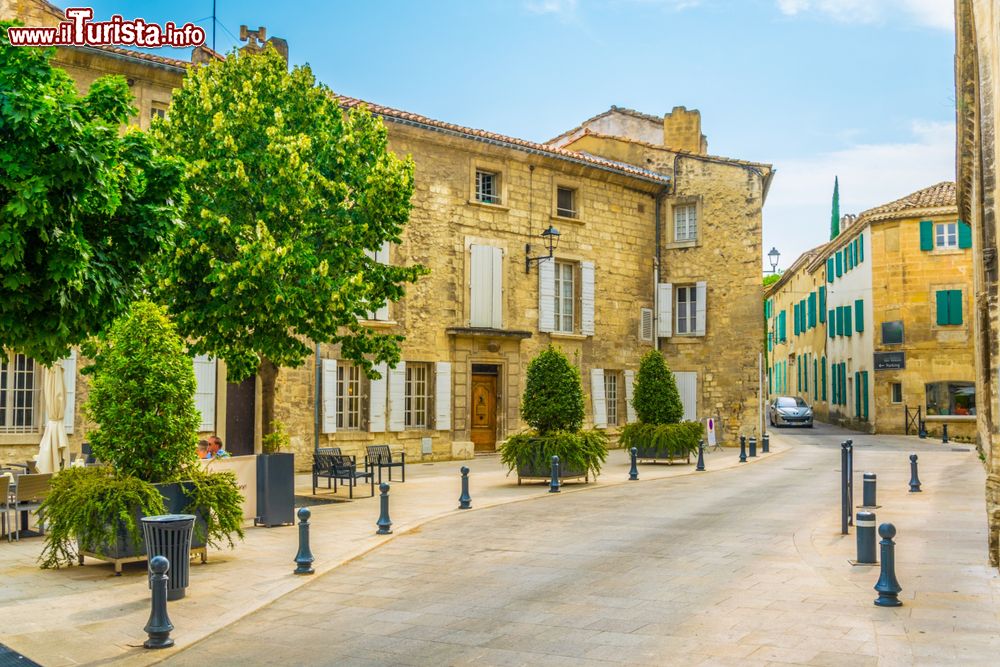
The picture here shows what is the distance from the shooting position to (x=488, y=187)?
24.8 metres

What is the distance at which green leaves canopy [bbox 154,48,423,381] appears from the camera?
1334cm

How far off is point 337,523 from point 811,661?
770cm

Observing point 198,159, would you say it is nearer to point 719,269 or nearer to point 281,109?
point 281,109

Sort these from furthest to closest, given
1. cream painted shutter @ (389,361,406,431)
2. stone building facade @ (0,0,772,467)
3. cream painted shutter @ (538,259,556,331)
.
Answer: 1. cream painted shutter @ (538,259,556,331)
2. cream painted shutter @ (389,361,406,431)
3. stone building facade @ (0,0,772,467)

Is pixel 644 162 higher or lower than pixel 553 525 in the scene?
higher

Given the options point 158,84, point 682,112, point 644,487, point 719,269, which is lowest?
point 644,487

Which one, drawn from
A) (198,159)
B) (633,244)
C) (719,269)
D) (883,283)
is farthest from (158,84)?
(883,283)

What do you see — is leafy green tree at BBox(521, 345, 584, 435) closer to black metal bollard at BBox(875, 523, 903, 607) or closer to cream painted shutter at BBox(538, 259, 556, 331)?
cream painted shutter at BBox(538, 259, 556, 331)

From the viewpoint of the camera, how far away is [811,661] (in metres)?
6.05

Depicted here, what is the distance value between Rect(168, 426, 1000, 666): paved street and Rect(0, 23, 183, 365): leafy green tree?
99.5 inches

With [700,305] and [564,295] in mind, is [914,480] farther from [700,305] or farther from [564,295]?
[700,305]

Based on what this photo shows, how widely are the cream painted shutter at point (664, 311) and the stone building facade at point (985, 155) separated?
10.6 m

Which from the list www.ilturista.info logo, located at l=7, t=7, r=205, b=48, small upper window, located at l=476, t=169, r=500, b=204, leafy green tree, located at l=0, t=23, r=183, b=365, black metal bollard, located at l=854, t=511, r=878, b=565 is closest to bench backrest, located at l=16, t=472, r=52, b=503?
leafy green tree, located at l=0, t=23, r=183, b=365

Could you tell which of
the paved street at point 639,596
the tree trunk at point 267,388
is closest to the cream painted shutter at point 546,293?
the tree trunk at point 267,388
